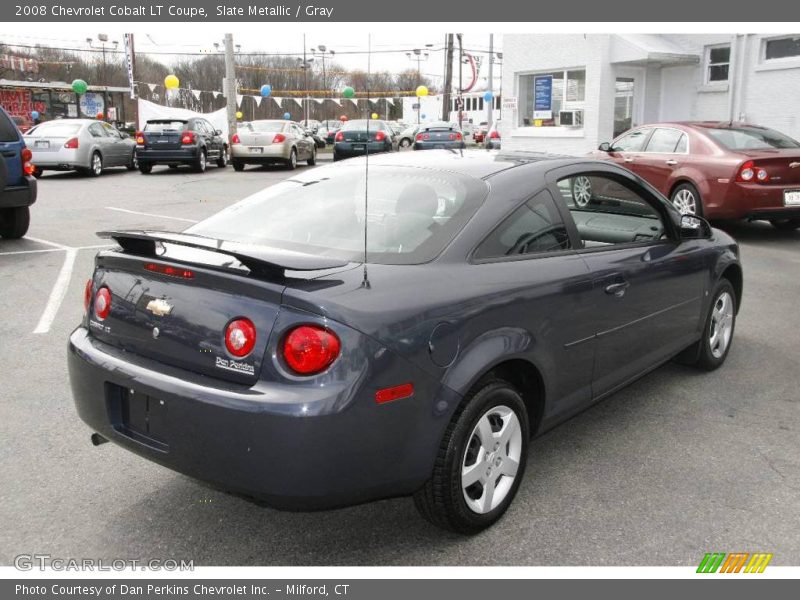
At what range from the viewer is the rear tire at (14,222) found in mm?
9773

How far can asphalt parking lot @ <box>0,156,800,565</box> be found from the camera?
299cm

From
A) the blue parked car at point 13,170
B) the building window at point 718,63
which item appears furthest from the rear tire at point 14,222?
the building window at point 718,63

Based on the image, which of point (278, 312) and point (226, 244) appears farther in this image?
point (226, 244)

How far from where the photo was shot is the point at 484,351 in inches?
117

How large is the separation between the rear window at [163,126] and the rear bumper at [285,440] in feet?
65.5

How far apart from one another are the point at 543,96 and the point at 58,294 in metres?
16.9

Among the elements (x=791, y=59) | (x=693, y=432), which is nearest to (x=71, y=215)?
(x=693, y=432)

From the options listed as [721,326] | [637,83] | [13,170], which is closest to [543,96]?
[637,83]

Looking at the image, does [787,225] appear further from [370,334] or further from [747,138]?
[370,334]

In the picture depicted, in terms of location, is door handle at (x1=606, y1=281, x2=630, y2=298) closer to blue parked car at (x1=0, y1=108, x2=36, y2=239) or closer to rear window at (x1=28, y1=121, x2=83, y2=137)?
blue parked car at (x1=0, y1=108, x2=36, y2=239)

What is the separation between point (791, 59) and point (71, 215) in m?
14.0

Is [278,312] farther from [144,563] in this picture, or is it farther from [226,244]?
[144,563]

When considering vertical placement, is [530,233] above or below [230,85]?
below

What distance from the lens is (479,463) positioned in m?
3.06
